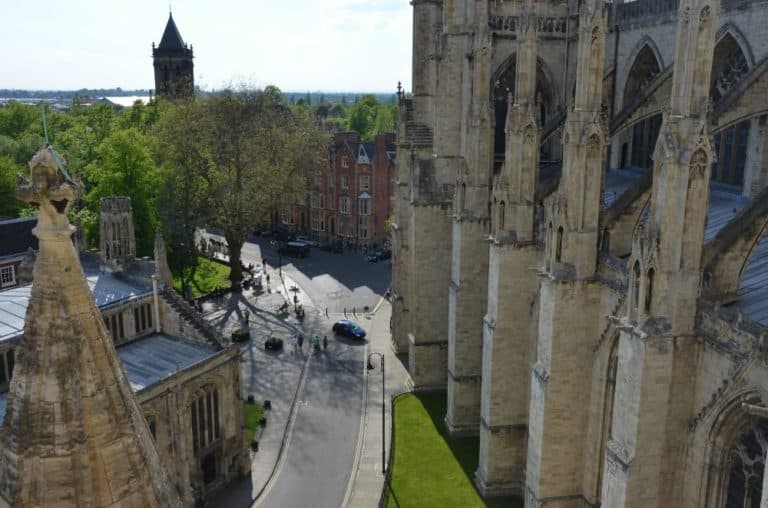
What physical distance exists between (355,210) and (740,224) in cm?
4997

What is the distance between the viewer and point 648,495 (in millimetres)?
13797

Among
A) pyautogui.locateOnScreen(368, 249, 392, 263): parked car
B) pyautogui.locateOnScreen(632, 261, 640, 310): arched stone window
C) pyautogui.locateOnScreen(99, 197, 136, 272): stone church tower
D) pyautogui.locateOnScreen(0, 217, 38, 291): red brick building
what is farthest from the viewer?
pyautogui.locateOnScreen(368, 249, 392, 263): parked car

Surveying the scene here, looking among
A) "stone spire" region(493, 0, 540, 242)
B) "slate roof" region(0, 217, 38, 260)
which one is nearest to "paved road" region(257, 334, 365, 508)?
"stone spire" region(493, 0, 540, 242)

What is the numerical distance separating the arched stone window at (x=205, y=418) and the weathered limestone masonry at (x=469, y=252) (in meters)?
9.09

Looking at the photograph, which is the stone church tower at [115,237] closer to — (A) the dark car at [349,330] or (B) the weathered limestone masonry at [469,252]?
(B) the weathered limestone masonry at [469,252]

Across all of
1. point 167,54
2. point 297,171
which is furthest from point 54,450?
point 167,54

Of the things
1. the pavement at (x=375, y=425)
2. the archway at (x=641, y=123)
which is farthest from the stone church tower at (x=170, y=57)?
the archway at (x=641, y=123)

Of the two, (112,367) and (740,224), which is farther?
(740,224)

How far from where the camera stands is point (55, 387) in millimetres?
4930

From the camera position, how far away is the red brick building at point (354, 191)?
60.6m

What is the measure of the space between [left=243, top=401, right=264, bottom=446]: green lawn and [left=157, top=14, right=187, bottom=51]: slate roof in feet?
203

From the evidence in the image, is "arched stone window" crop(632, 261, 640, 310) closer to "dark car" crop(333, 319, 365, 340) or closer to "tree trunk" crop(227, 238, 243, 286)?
"dark car" crop(333, 319, 365, 340)

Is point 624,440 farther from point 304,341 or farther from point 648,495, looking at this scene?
point 304,341

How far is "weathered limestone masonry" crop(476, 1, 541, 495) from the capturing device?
66.4 ft
